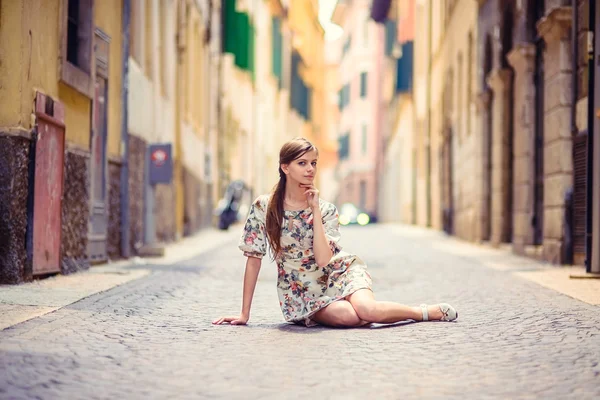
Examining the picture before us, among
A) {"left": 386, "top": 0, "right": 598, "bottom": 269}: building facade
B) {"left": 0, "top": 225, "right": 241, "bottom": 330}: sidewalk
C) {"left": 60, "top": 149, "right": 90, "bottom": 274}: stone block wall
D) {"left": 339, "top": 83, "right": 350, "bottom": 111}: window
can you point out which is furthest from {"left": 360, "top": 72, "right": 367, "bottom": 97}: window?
{"left": 60, "top": 149, "right": 90, "bottom": 274}: stone block wall

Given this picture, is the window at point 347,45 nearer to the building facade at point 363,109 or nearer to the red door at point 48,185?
the building facade at point 363,109

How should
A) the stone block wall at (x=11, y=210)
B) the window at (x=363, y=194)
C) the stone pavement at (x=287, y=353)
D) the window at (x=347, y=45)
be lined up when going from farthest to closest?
the window at (x=347, y=45) → the window at (x=363, y=194) → the stone block wall at (x=11, y=210) → the stone pavement at (x=287, y=353)

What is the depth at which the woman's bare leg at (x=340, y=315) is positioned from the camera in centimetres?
584

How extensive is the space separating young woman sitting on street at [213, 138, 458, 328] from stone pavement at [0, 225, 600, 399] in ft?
0.36

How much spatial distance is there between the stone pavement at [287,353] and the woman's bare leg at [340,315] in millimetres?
78

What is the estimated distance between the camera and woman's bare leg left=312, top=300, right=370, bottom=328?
19.2 ft

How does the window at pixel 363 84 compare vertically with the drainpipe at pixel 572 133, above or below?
above

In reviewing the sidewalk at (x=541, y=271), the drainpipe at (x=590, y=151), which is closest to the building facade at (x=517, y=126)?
the drainpipe at (x=590, y=151)

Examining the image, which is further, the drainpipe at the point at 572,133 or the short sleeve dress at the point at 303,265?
the drainpipe at the point at 572,133

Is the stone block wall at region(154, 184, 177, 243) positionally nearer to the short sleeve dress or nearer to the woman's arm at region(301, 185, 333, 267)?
the short sleeve dress

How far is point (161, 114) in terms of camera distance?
1783 cm

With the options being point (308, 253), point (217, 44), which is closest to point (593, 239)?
point (308, 253)

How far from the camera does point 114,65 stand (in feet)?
41.8

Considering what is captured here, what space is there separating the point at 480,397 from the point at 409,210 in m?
36.1
